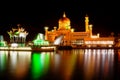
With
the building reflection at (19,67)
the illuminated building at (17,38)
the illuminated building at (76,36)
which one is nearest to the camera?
the building reflection at (19,67)

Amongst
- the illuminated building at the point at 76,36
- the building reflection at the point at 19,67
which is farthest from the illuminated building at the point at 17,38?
the building reflection at the point at 19,67

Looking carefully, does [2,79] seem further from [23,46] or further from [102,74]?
[23,46]

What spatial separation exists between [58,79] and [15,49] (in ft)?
96.8

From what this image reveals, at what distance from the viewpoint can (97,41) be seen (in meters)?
56.2

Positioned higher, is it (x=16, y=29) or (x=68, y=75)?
(x=16, y=29)

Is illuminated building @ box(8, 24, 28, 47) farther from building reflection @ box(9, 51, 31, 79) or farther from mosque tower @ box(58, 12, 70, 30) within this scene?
building reflection @ box(9, 51, 31, 79)

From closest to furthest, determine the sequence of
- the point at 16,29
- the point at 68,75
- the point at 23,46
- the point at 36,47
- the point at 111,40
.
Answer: the point at 68,75 < the point at 36,47 < the point at 23,46 < the point at 16,29 < the point at 111,40

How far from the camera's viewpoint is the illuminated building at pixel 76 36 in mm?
56188

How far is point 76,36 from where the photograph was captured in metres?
57.5

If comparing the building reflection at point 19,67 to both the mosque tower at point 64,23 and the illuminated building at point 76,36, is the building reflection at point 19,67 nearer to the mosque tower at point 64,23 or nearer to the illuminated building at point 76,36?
the illuminated building at point 76,36

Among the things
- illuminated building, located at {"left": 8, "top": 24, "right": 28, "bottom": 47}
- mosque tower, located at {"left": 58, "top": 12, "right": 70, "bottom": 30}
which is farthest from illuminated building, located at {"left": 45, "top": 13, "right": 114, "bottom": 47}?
illuminated building, located at {"left": 8, "top": 24, "right": 28, "bottom": 47}

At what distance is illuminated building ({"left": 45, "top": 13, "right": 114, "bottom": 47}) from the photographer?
184 feet

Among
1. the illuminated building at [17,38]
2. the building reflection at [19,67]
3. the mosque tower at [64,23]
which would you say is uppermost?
the mosque tower at [64,23]

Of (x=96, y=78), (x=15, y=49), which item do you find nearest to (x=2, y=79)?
(x=96, y=78)
